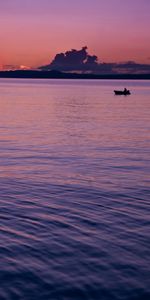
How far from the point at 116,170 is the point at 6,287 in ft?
50.6

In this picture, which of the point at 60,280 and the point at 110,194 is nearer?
the point at 60,280

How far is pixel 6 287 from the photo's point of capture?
1040 cm

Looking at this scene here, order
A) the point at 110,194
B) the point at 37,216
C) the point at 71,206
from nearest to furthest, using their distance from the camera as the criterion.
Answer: the point at 37,216 → the point at 71,206 → the point at 110,194

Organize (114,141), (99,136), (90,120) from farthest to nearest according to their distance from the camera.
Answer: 1. (90,120)
2. (99,136)
3. (114,141)

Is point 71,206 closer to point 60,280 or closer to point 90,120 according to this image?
point 60,280

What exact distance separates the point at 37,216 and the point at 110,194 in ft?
15.1

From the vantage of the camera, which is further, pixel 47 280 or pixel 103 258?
pixel 103 258

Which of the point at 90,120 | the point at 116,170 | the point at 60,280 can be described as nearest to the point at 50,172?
the point at 116,170

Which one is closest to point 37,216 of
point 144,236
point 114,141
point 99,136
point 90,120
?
point 144,236

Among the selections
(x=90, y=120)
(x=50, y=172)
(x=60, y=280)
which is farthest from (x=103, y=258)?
(x=90, y=120)

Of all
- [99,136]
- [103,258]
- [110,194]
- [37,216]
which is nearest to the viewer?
[103,258]

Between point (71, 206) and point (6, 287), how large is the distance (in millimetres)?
7208

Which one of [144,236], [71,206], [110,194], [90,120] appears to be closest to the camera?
[144,236]

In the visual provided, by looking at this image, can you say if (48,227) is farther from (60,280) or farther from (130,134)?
(130,134)
